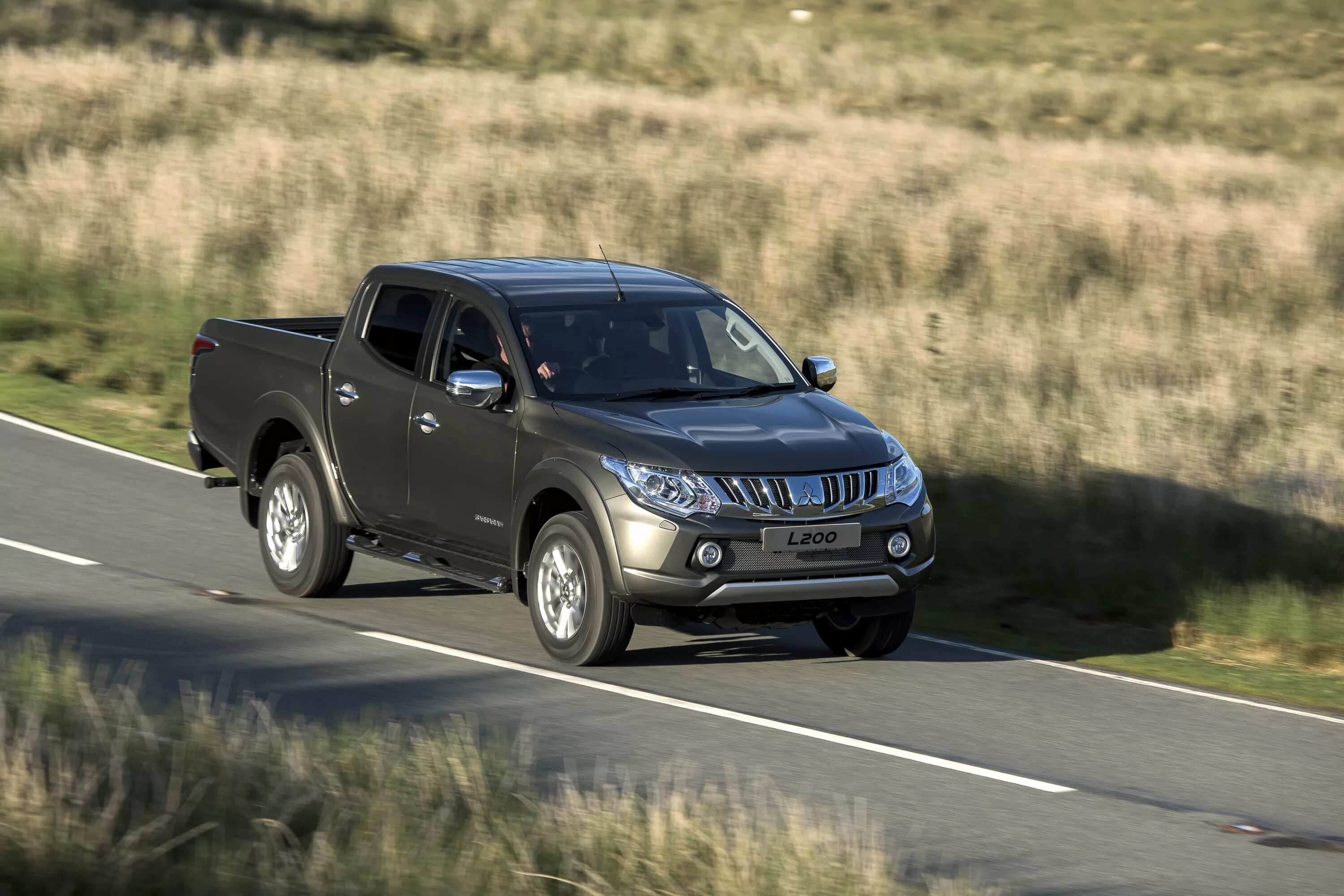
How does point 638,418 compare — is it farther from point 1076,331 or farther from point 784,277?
point 784,277

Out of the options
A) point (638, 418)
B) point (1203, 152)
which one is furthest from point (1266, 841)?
point (1203, 152)

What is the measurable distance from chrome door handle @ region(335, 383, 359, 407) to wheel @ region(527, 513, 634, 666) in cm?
167

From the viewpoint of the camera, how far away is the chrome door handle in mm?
10414

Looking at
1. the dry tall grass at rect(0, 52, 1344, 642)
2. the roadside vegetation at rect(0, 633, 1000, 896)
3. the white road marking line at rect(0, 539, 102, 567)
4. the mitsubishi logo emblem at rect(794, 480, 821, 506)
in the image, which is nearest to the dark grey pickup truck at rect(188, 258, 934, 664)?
the mitsubishi logo emblem at rect(794, 480, 821, 506)

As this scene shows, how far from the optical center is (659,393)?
9.61 meters

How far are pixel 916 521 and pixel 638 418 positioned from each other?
145 cm

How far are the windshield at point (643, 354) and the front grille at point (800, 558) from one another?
116cm

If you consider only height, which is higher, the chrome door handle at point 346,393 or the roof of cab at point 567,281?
the roof of cab at point 567,281

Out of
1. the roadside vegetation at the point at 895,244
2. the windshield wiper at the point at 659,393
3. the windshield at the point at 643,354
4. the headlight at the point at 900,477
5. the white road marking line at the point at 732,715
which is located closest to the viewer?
the white road marking line at the point at 732,715

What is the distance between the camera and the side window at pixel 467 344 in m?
9.84

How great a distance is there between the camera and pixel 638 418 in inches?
362

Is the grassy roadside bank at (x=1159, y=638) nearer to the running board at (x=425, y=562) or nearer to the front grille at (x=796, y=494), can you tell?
the front grille at (x=796, y=494)

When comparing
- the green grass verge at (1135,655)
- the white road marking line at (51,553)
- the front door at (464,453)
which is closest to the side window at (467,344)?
the front door at (464,453)

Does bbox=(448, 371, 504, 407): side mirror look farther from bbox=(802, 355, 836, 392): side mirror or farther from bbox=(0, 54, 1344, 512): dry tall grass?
bbox=(0, 54, 1344, 512): dry tall grass
